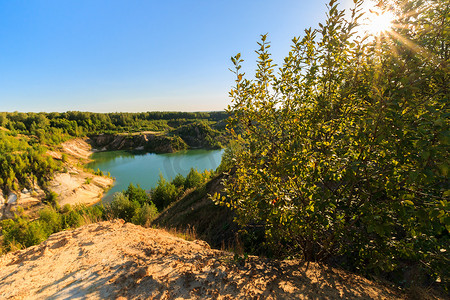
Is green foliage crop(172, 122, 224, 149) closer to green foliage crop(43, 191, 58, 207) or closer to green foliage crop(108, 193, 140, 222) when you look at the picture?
green foliage crop(43, 191, 58, 207)

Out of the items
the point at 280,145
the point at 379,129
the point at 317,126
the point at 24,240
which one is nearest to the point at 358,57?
the point at 317,126

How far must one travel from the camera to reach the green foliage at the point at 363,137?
180 cm

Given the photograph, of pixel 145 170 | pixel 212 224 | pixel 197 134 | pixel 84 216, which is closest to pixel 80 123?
pixel 197 134

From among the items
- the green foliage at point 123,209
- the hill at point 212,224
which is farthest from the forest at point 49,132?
the green foliage at point 123,209

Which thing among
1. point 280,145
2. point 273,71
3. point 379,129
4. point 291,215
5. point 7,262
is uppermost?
point 273,71

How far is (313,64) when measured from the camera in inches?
105

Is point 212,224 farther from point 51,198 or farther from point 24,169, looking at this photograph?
point 24,169

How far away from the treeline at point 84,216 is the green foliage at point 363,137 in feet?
26.4

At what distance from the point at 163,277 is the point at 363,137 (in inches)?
141

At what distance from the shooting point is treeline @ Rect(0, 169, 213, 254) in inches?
384

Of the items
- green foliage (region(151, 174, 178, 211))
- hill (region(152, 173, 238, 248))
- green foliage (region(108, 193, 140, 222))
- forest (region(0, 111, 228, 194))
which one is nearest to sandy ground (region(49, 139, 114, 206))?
forest (region(0, 111, 228, 194))

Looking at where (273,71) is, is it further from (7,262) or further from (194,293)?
(7,262)

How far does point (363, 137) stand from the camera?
1895 mm

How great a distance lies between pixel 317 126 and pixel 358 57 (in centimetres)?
107
